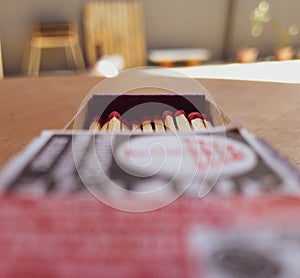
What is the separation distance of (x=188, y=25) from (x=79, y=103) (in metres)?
4.04

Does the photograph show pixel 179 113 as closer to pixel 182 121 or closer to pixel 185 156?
pixel 182 121

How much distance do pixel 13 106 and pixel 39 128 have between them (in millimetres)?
238

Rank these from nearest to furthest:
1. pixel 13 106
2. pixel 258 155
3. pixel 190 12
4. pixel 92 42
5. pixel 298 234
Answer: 1. pixel 298 234
2. pixel 258 155
3. pixel 13 106
4. pixel 92 42
5. pixel 190 12

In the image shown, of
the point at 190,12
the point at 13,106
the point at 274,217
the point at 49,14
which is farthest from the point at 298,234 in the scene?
the point at 190,12

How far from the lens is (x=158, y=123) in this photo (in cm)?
86

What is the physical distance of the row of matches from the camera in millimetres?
811

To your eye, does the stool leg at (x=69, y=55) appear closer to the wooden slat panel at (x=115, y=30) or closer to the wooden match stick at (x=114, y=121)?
the wooden slat panel at (x=115, y=30)

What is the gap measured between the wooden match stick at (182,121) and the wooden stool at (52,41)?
11.2ft

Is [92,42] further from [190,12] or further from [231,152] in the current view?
[231,152]

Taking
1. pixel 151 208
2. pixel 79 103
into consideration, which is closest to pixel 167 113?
pixel 79 103

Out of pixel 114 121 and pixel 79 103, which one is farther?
pixel 79 103

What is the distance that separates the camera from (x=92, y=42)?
445 centimetres

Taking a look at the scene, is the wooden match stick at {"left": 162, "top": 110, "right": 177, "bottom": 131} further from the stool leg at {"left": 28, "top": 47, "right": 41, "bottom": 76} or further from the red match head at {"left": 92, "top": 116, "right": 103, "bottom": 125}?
the stool leg at {"left": 28, "top": 47, "right": 41, "bottom": 76}

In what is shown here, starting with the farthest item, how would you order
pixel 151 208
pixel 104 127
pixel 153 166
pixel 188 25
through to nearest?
pixel 188 25 → pixel 104 127 → pixel 153 166 → pixel 151 208
